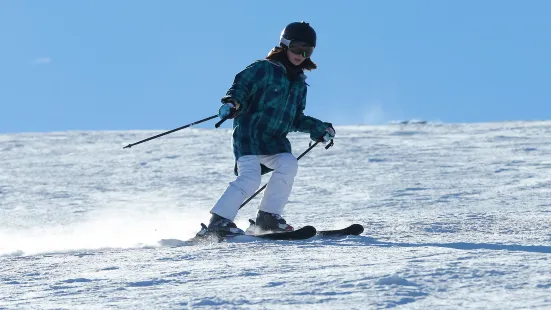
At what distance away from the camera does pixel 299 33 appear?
17.5 ft

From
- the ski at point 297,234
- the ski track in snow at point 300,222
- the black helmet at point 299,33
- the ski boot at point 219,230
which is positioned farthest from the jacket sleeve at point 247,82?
the ski track in snow at point 300,222

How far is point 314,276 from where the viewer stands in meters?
3.23

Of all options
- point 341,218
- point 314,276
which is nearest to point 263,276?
point 314,276

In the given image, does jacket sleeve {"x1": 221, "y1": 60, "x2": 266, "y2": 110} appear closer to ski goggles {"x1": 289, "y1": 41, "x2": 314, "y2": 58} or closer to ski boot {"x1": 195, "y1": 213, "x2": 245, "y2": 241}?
ski goggles {"x1": 289, "y1": 41, "x2": 314, "y2": 58}

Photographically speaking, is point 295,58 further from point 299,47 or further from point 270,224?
point 270,224

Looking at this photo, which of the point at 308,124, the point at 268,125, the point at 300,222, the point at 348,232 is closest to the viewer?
the point at 348,232

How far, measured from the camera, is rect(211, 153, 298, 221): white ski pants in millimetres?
5223

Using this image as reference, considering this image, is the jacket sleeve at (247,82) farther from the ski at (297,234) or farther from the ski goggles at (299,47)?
the ski at (297,234)

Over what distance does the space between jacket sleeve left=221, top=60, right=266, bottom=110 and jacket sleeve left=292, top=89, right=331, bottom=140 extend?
0.44 meters

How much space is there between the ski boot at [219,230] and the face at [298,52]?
1089 mm

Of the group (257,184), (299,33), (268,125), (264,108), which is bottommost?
(257,184)

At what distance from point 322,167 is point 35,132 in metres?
7.30

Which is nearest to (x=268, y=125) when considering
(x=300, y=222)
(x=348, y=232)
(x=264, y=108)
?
(x=264, y=108)

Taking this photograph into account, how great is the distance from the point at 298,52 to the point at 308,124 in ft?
1.72
